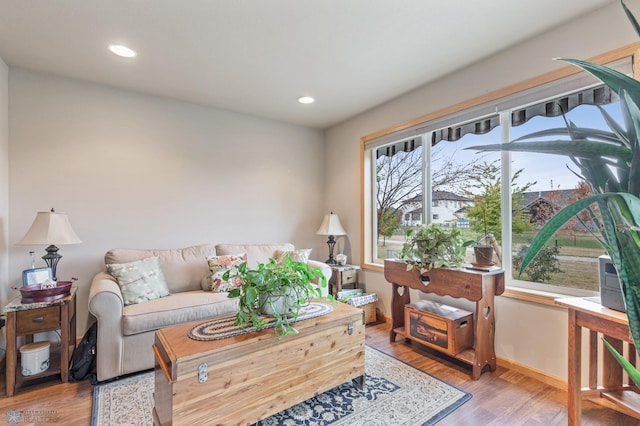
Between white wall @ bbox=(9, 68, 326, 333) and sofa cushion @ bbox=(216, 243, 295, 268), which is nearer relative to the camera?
white wall @ bbox=(9, 68, 326, 333)

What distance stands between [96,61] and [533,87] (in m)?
3.42

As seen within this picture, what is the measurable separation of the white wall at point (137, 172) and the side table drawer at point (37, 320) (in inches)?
29.6

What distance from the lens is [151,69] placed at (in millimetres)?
2660

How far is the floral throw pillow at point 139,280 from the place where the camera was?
8.06 feet

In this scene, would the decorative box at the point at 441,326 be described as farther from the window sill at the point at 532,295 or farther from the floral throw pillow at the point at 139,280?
→ the floral throw pillow at the point at 139,280

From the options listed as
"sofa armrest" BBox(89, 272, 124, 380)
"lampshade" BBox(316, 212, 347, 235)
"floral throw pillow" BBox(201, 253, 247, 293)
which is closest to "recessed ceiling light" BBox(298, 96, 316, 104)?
"lampshade" BBox(316, 212, 347, 235)

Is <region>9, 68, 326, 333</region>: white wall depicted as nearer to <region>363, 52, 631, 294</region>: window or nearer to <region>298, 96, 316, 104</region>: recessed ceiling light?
<region>298, 96, 316, 104</region>: recessed ceiling light

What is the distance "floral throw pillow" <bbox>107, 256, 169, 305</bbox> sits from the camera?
246 centimetres

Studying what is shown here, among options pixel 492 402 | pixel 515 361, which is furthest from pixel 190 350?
pixel 515 361

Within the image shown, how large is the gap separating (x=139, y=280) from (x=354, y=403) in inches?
75.8

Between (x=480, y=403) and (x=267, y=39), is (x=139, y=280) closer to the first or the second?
(x=267, y=39)

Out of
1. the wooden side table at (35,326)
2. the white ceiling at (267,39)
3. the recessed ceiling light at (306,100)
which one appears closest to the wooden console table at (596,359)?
the white ceiling at (267,39)

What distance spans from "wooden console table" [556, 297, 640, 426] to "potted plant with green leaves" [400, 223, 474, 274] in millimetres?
774

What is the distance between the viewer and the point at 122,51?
93.6 inches
